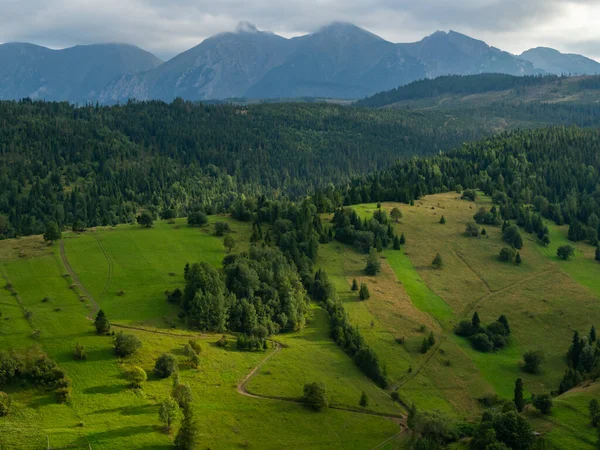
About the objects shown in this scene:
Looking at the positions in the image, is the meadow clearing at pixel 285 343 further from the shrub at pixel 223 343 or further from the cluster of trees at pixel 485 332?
the cluster of trees at pixel 485 332

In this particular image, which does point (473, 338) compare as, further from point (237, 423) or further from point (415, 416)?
point (237, 423)

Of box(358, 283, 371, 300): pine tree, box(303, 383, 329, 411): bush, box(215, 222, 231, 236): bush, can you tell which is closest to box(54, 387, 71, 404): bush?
box(303, 383, 329, 411): bush

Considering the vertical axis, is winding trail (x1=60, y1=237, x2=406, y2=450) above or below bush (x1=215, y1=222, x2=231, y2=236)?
below

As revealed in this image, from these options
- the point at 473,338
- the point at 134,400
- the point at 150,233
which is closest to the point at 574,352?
the point at 473,338

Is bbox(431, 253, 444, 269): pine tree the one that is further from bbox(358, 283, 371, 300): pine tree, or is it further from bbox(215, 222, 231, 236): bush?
bbox(215, 222, 231, 236): bush

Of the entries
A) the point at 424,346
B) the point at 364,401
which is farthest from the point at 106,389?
the point at 424,346

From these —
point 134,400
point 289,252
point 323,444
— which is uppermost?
point 289,252
